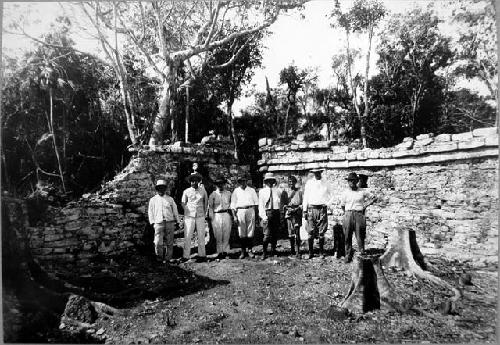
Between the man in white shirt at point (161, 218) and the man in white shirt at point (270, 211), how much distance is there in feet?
6.42

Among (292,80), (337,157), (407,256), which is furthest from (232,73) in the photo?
(407,256)

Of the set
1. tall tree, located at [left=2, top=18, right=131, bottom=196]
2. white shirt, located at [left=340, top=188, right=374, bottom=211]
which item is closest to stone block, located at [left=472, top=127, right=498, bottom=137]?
white shirt, located at [left=340, top=188, right=374, bottom=211]

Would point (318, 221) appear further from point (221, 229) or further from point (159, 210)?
point (159, 210)

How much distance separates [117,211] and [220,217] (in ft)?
7.44

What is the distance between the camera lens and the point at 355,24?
17.3 metres

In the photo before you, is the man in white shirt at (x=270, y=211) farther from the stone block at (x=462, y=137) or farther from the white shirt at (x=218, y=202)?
the stone block at (x=462, y=137)

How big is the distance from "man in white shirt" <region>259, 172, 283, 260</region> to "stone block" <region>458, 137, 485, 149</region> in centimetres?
385

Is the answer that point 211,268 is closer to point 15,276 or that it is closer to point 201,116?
point 15,276

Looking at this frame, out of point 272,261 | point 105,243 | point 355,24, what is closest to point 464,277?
point 272,261

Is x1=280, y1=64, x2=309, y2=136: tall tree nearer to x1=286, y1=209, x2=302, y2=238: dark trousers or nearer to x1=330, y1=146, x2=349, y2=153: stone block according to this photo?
x1=330, y1=146, x2=349, y2=153: stone block

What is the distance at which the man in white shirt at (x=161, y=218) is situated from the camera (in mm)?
6902

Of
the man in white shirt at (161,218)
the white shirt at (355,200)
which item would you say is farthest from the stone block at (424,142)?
the man in white shirt at (161,218)

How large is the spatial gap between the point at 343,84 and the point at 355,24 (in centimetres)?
451

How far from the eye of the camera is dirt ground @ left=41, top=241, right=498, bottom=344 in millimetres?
4164
